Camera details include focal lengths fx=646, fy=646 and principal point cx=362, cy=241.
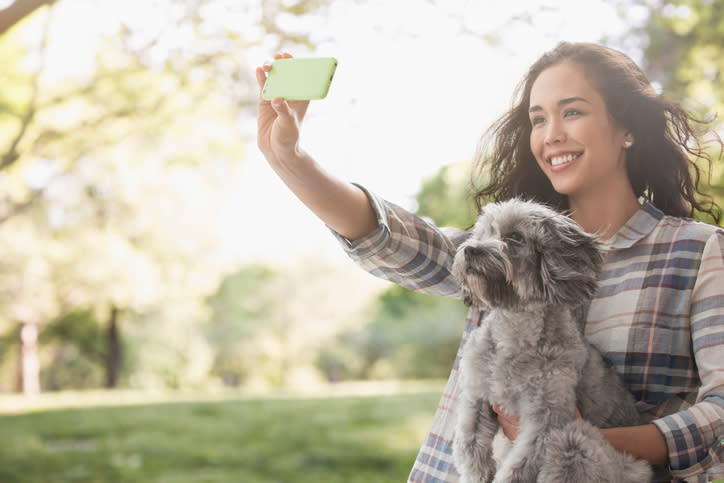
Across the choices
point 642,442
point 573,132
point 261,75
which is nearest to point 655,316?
point 642,442

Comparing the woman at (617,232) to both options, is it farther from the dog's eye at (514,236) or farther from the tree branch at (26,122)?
the tree branch at (26,122)

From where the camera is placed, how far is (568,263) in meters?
1.70

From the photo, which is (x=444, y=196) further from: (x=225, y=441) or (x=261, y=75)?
(x=261, y=75)

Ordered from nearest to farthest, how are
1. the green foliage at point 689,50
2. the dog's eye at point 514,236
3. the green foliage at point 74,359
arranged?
the dog's eye at point 514,236
the green foliage at point 689,50
the green foliage at point 74,359

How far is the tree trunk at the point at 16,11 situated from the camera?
10.9ft

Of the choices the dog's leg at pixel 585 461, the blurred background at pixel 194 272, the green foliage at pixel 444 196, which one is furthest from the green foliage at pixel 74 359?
the dog's leg at pixel 585 461

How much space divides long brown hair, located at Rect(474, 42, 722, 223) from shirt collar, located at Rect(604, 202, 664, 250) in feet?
0.50

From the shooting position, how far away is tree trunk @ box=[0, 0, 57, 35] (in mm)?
3318

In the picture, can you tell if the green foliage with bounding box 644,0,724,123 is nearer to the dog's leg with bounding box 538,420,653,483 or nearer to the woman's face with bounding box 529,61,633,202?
the woman's face with bounding box 529,61,633,202

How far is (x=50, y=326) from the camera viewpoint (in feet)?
63.4

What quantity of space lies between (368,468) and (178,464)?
2.11 meters

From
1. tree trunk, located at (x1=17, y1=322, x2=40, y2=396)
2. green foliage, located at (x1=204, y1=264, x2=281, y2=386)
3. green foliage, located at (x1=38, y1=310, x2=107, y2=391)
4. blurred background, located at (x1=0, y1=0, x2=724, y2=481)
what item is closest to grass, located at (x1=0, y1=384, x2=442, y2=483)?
blurred background, located at (x1=0, y1=0, x2=724, y2=481)

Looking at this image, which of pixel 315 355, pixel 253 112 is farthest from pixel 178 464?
pixel 315 355

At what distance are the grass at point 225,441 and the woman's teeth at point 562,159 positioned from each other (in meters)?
5.21
